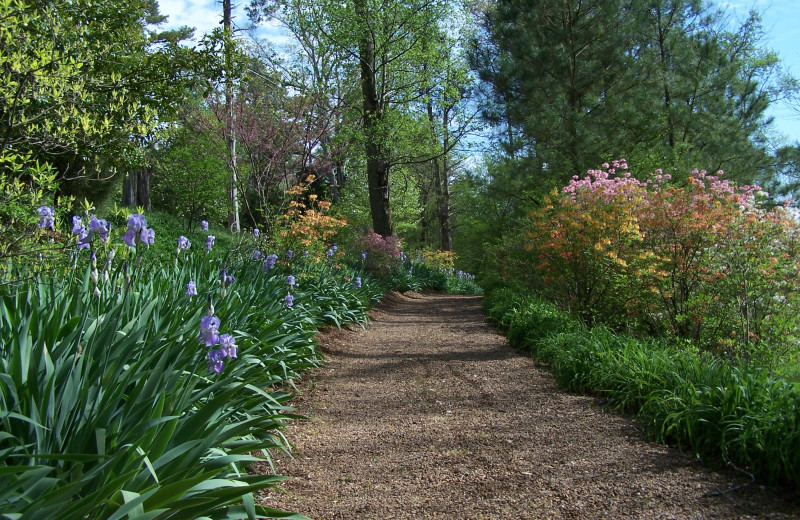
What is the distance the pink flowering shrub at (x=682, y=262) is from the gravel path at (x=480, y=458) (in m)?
1.90

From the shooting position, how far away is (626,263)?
6059 millimetres

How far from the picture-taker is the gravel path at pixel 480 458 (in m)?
2.38

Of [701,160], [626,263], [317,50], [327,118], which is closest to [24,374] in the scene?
[626,263]

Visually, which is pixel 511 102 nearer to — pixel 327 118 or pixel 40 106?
pixel 327 118

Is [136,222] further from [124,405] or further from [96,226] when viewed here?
[124,405]

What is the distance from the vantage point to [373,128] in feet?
40.1

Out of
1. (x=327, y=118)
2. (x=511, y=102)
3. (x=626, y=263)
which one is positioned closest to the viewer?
(x=626, y=263)

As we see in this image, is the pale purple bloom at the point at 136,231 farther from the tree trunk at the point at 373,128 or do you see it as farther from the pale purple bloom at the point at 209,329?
the tree trunk at the point at 373,128

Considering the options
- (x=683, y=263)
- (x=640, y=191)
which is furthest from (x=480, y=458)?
(x=640, y=191)

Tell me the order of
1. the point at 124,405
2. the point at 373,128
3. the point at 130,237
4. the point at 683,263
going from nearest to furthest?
the point at 124,405 < the point at 130,237 < the point at 683,263 < the point at 373,128

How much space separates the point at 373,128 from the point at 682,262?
8239 millimetres

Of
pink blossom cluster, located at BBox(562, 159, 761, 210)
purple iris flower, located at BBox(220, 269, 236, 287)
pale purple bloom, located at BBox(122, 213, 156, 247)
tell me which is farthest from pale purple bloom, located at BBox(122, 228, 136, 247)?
pink blossom cluster, located at BBox(562, 159, 761, 210)

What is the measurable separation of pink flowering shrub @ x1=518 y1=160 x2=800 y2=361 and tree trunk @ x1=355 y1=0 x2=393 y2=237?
20.5 feet

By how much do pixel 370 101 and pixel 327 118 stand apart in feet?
8.30
